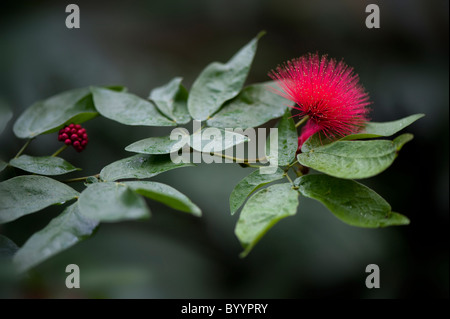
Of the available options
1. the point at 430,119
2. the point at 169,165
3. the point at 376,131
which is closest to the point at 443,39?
the point at 430,119

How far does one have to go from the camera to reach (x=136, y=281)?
67 centimetres

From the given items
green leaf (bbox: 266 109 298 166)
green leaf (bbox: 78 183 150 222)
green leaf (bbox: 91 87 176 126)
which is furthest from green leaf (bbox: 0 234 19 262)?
green leaf (bbox: 266 109 298 166)

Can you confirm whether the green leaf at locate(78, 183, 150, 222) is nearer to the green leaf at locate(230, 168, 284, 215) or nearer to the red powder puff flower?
the green leaf at locate(230, 168, 284, 215)

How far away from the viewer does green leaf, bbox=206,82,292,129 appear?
22.6 inches

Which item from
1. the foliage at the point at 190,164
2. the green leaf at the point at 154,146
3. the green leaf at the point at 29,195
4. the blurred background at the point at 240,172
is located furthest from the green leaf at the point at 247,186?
the blurred background at the point at 240,172

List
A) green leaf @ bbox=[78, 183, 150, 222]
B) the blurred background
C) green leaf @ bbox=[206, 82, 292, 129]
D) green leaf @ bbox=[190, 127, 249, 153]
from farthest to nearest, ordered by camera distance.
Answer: the blurred background < green leaf @ bbox=[206, 82, 292, 129] < green leaf @ bbox=[190, 127, 249, 153] < green leaf @ bbox=[78, 183, 150, 222]

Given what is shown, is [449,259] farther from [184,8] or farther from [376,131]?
[184,8]

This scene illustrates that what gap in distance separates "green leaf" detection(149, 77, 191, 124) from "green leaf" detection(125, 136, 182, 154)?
7cm

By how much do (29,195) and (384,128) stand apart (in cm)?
50

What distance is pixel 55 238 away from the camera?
1.29ft

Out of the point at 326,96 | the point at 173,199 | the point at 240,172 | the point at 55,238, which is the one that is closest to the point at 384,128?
the point at 326,96

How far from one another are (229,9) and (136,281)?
1.16 m

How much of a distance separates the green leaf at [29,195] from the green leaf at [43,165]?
4 centimetres

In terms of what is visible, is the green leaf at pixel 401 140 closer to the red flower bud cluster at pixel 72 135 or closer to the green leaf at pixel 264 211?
the green leaf at pixel 264 211
